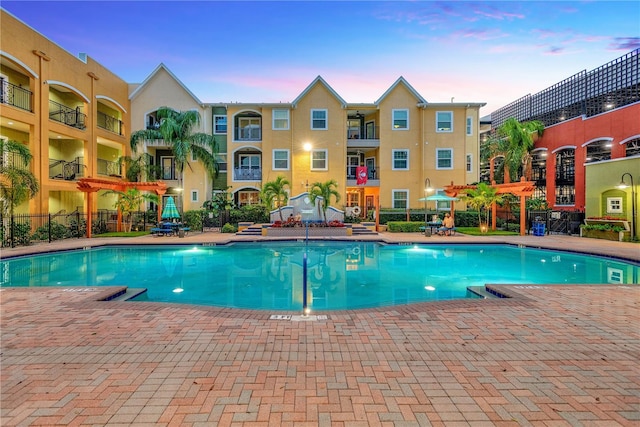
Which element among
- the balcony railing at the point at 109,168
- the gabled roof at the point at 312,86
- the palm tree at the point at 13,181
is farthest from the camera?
the gabled roof at the point at 312,86

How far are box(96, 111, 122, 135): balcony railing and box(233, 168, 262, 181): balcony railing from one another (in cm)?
974

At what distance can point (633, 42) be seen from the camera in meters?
24.2

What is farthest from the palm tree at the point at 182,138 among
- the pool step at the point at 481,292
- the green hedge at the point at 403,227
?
the pool step at the point at 481,292

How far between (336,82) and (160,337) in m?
28.5

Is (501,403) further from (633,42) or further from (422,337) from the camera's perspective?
(633,42)

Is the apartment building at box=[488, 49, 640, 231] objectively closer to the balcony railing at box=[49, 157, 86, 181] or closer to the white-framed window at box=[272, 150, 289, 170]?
the white-framed window at box=[272, 150, 289, 170]

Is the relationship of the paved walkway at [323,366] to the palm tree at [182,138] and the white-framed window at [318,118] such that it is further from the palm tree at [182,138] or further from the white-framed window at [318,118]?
the white-framed window at [318,118]

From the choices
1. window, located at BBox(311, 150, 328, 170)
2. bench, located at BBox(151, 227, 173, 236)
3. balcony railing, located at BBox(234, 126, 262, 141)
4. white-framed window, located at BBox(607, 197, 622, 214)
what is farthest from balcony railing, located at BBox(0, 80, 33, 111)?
white-framed window, located at BBox(607, 197, 622, 214)

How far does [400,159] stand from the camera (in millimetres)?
25672

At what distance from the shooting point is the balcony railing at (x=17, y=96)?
16594mm

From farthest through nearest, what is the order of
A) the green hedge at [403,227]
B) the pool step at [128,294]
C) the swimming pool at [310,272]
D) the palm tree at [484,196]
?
the green hedge at [403,227] → the palm tree at [484,196] → the swimming pool at [310,272] → the pool step at [128,294]

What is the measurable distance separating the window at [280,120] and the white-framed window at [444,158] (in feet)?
40.1

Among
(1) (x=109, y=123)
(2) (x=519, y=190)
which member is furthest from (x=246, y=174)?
(2) (x=519, y=190)

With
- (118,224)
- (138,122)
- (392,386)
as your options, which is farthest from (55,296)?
(138,122)
